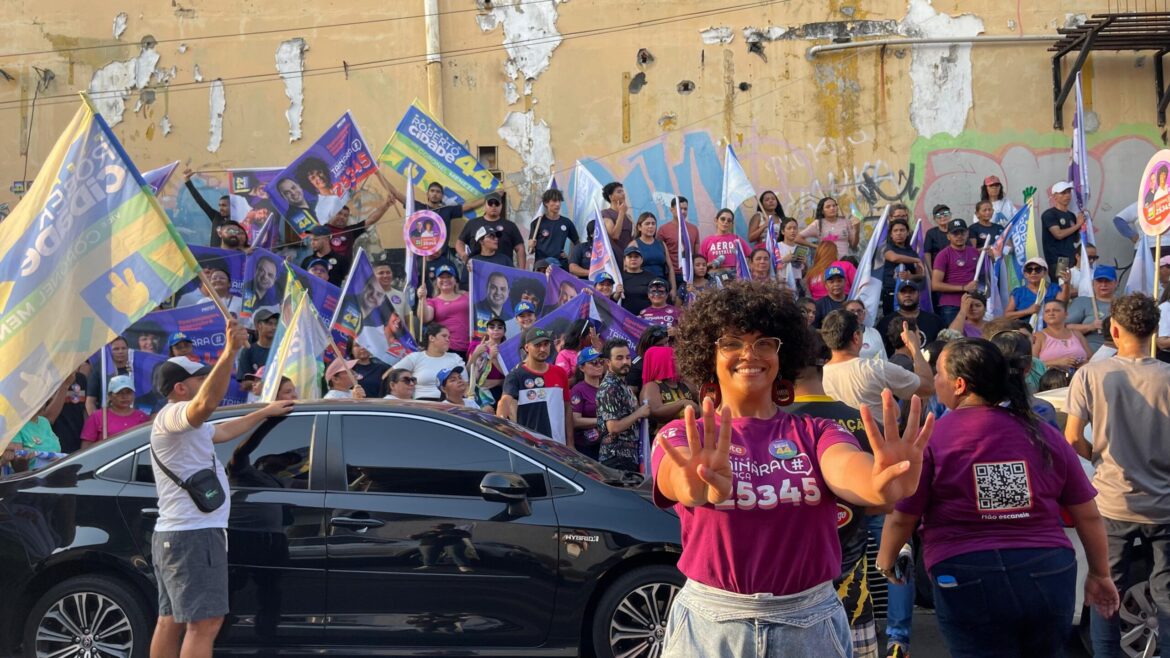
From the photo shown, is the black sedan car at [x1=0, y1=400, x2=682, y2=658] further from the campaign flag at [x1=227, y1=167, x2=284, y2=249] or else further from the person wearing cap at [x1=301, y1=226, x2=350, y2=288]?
the campaign flag at [x1=227, y1=167, x2=284, y2=249]

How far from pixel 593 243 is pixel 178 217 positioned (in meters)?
6.29

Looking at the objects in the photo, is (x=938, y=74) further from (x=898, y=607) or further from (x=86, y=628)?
(x=86, y=628)

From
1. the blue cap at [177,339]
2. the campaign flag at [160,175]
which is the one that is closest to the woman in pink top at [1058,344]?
the blue cap at [177,339]

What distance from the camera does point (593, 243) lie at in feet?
44.8

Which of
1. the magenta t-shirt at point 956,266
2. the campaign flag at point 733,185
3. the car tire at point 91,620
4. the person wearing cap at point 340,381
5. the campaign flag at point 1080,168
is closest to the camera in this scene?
the car tire at point 91,620

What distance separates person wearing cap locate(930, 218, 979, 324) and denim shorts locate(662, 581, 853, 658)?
35.8 ft

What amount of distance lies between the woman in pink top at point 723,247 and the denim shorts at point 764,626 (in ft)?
34.7

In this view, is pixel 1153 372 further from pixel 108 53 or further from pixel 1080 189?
pixel 108 53

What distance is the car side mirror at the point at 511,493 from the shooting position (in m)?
6.75

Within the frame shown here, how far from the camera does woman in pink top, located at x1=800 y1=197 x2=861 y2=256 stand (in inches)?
599

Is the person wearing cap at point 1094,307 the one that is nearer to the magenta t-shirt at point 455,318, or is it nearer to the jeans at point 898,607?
the magenta t-shirt at point 455,318

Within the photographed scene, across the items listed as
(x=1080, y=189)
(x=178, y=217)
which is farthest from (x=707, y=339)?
(x=178, y=217)

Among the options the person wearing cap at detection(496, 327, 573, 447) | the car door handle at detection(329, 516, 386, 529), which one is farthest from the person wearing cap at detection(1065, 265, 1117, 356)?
the car door handle at detection(329, 516, 386, 529)

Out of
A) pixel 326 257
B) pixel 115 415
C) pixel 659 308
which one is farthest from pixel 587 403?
pixel 326 257
